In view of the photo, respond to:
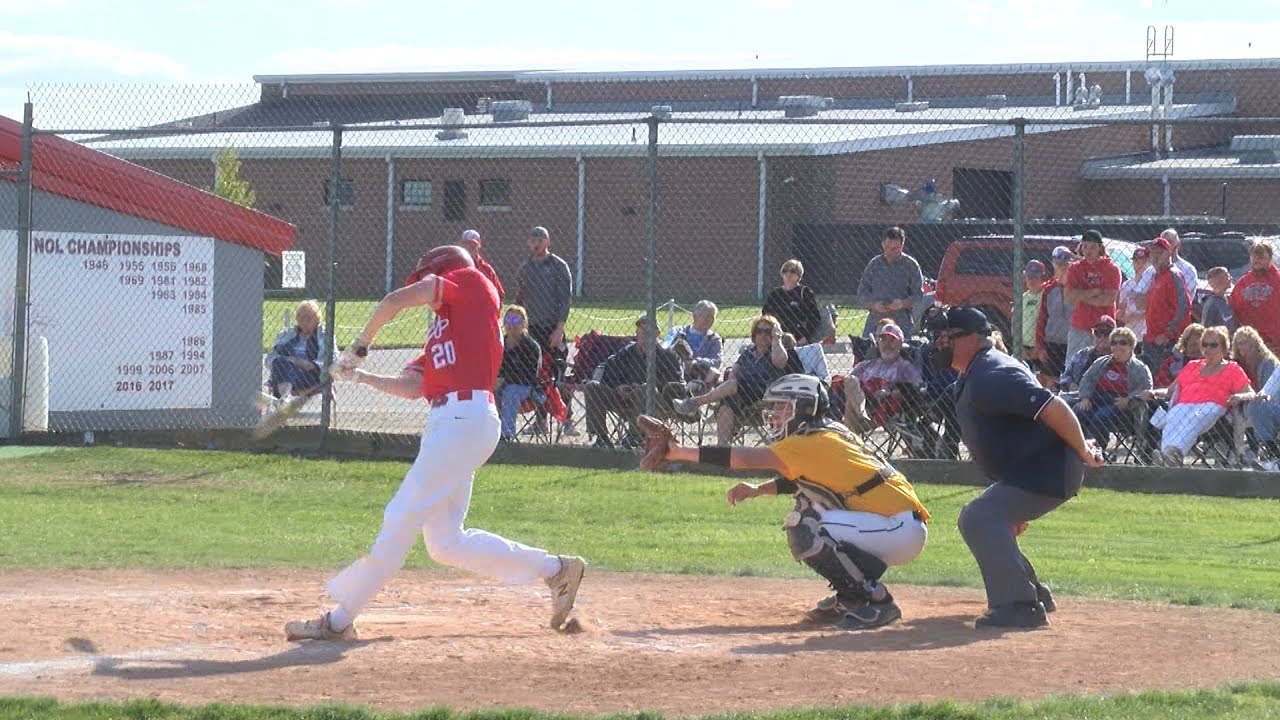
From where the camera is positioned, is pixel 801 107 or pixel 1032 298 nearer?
pixel 1032 298

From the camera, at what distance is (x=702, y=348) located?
1565cm

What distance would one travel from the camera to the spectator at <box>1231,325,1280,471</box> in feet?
43.5

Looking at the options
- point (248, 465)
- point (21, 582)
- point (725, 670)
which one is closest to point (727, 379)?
point (248, 465)

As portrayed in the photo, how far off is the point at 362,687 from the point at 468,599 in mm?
2440

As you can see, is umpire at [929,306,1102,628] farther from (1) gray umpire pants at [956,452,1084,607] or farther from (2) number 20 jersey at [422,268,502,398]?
(2) number 20 jersey at [422,268,502,398]

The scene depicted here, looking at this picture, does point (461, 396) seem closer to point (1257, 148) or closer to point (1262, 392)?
point (1262, 392)

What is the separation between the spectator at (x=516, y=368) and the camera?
15.0 m

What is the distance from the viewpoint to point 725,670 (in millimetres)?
7219

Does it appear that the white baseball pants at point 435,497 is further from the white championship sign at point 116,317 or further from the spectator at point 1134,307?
the spectator at point 1134,307

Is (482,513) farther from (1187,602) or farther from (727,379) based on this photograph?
(1187,602)

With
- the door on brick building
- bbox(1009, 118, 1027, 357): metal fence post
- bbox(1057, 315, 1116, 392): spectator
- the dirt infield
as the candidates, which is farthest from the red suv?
the door on brick building

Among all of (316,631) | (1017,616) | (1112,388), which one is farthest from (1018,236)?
(316,631)

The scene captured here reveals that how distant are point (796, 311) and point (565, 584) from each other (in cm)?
715

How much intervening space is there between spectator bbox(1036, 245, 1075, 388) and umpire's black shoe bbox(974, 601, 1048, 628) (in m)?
6.67
